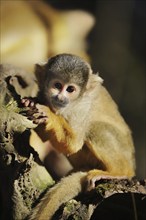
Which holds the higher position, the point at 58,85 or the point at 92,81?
the point at 58,85

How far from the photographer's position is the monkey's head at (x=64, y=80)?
11.7ft

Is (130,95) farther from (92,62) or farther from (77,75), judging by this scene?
(77,75)

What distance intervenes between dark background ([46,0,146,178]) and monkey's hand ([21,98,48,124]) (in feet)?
8.68

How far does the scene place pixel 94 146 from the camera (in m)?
3.88

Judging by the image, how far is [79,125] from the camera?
381 centimetres

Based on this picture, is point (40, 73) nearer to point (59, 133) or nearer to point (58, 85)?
point (58, 85)

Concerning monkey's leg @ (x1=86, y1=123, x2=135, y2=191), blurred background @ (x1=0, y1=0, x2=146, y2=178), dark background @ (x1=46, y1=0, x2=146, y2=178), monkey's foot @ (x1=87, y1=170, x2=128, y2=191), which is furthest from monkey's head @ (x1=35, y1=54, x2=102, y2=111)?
dark background @ (x1=46, y1=0, x2=146, y2=178)

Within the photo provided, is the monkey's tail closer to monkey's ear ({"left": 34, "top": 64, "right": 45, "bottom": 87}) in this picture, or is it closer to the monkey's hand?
the monkey's hand

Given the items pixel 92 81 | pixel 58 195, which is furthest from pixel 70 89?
pixel 58 195

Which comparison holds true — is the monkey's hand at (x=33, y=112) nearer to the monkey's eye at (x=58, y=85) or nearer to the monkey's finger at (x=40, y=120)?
the monkey's finger at (x=40, y=120)

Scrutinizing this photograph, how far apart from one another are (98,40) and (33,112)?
4.07 metres

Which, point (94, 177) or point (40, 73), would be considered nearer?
point (94, 177)

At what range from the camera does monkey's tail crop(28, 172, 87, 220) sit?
299 centimetres

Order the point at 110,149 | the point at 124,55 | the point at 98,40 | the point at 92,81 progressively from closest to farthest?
the point at 92,81 → the point at 110,149 → the point at 124,55 → the point at 98,40
